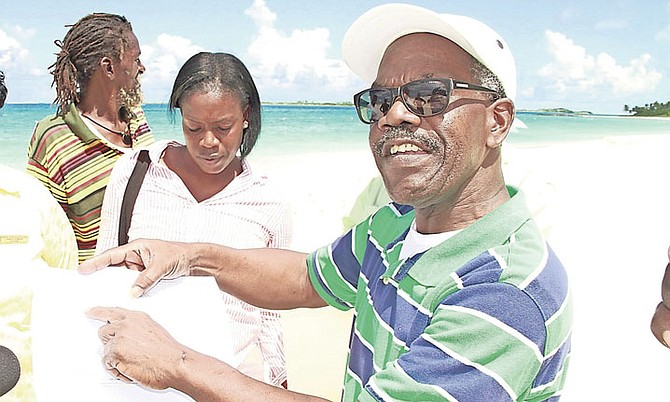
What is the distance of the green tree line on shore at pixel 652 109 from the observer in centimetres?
3559

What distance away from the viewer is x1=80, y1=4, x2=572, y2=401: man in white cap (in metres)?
1.41

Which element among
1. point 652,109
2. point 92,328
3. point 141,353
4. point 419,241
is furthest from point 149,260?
point 652,109

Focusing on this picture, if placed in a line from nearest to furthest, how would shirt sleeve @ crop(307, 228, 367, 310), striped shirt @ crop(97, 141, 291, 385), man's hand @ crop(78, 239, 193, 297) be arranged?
1. man's hand @ crop(78, 239, 193, 297)
2. shirt sleeve @ crop(307, 228, 367, 310)
3. striped shirt @ crop(97, 141, 291, 385)

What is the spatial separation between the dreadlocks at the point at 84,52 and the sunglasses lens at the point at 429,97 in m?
2.46

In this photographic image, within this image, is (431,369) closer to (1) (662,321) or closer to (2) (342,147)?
(1) (662,321)

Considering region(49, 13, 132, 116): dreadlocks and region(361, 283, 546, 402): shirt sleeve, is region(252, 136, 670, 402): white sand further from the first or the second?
region(361, 283, 546, 402): shirt sleeve

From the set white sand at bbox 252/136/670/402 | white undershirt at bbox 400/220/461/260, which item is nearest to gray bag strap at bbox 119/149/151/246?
white undershirt at bbox 400/220/461/260

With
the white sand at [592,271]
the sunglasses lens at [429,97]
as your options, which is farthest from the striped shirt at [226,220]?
the white sand at [592,271]

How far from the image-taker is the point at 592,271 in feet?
21.1

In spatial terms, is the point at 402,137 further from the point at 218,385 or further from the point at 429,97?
the point at 218,385

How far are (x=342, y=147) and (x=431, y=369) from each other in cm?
2177

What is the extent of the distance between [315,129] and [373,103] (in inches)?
966

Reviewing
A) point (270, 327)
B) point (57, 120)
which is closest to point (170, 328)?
point (270, 327)

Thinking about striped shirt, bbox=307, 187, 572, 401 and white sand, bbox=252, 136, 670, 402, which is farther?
white sand, bbox=252, 136, 670, 402
